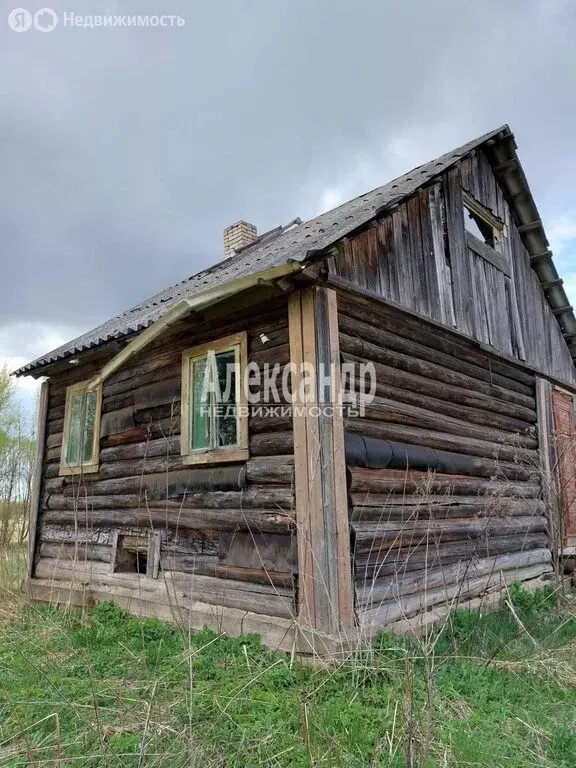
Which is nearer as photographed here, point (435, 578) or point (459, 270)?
point (435, 578)

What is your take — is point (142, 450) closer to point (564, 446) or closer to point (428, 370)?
point (428, 370)

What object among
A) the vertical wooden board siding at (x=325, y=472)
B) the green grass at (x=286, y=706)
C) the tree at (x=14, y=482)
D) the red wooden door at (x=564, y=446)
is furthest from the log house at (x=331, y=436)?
the tree at (x=14, y=482)

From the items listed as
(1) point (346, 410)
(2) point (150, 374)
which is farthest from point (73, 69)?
(1) point (346, 410)

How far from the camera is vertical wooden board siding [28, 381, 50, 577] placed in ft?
27.3

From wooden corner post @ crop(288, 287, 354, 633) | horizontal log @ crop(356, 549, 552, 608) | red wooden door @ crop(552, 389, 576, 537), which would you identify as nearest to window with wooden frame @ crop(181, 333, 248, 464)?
wooden corner post @ crop(288, 287, 354, 633)

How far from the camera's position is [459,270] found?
7.22 metres

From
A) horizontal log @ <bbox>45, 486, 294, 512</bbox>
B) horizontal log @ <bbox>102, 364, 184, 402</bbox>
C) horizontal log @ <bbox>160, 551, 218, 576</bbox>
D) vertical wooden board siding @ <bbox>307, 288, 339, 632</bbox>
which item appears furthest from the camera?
horizontal log @ <bbox>102, 364, 184, 402</bbox>

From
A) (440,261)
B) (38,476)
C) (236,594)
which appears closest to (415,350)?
(440,261)

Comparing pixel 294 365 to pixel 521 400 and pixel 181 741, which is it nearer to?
pixel 181 741

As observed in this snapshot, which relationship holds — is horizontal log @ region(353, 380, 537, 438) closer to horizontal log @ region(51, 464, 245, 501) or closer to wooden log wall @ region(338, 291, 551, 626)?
wooden log wall @ region(338, 291, 551, 626)

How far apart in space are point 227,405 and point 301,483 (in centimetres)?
135

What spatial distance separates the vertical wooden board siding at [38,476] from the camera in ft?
27.3

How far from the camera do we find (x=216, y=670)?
4266mm

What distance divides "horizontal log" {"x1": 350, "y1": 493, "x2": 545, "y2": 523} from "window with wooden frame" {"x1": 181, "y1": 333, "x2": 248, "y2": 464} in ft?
4.00
